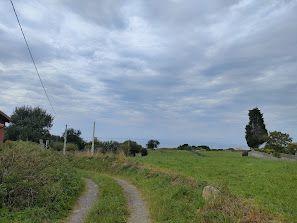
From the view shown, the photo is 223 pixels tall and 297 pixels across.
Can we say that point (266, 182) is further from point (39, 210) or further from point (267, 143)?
point (267, 143)

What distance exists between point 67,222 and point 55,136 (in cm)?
7431

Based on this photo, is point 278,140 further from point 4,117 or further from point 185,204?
point 185,204

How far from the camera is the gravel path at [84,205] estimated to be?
1412 cm

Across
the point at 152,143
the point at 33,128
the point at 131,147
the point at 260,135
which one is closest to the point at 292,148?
the point at 260,135

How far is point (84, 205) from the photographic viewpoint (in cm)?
1700

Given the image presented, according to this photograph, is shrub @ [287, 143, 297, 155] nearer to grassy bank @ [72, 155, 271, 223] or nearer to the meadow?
grassy bank @ [72, 155, 271, 223]

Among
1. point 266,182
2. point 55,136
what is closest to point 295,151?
point 266,182

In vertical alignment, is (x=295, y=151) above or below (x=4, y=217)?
above

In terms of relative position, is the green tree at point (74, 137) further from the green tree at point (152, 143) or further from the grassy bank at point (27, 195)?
the grassy bank at point (27, 195)

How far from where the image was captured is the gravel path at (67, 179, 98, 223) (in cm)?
1412

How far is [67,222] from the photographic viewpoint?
13422 millimetres

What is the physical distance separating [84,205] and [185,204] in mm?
4273

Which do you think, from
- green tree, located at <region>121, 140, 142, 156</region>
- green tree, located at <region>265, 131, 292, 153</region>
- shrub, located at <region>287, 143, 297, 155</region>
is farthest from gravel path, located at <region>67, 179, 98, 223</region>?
green tree, located at <region>265, 131, 292, 153</region>

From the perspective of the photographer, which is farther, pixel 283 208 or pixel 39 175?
pixel 39 175
